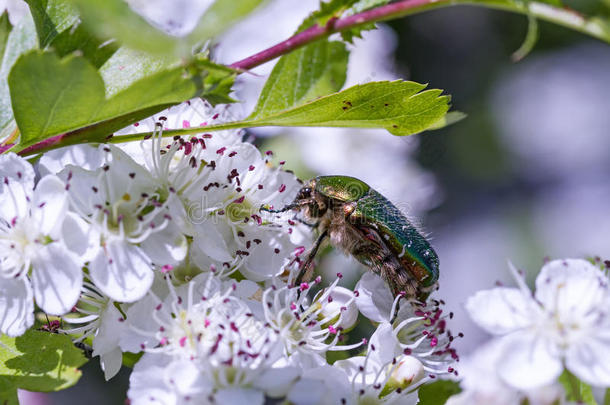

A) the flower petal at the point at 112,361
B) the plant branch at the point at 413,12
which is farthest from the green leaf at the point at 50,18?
the flower petal at the point at 112,361

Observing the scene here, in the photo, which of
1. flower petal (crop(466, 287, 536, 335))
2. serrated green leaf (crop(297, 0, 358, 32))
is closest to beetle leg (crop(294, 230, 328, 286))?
flower petal (crop(466, 287, 536, 335))

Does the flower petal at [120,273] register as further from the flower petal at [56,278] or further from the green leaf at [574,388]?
the green leaf at [574,388]

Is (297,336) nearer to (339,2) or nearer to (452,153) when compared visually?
(339,2)

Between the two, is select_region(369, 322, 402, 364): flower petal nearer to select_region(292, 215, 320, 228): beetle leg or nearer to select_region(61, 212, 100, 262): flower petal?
select_region(292, 215, 320, 228): beetle leg

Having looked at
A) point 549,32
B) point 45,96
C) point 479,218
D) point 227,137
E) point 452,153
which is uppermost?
point 45,96

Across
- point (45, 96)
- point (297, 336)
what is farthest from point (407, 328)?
point (45, 96)

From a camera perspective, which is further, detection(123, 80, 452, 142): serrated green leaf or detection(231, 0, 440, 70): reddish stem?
detection(123, 80, 452, 142): serrated green leaf
